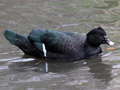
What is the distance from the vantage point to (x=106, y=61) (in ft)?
21.8

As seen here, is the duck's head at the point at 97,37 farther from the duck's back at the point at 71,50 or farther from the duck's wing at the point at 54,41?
the duck's wing at the point at 54,41

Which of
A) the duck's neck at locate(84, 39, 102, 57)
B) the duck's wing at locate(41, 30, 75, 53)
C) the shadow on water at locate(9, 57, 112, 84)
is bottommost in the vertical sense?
the shadow on water at locate(9, 57, 112, 84)

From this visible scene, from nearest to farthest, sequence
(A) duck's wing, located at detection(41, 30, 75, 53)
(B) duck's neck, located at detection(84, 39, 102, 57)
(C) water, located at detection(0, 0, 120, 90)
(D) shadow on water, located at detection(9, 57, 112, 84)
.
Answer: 1. (C) water, located at detection(0, 0, 120, 90)
2. (D) shadow on water, located at detection(9, 57, 112, 84)
3. (A) duck's wing, located at detection(41, 30, 75, 53)
4. (B) duck's neck, located at detection(84, 39, 102, 57)

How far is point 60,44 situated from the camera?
259 inches

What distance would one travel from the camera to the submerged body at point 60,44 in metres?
6.63

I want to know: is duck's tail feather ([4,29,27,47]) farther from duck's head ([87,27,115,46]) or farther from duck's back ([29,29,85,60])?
duck's head ([87,27,115,46])

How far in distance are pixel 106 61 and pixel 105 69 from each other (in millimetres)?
521

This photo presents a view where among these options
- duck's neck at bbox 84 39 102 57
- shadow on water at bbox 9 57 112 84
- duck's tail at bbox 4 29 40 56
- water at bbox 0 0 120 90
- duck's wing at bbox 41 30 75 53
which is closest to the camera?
water at bbox 0 0 120 90

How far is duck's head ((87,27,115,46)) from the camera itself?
6.69 meters

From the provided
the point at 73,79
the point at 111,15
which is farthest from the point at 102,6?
the point at 73,79

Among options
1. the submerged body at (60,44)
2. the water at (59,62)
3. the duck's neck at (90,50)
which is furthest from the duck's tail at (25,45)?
the duck's neck at (90,50)

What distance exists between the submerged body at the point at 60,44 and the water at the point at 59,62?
0.19 m

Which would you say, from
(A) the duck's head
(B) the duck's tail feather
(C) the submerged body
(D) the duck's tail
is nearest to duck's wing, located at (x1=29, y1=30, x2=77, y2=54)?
(C) the submerged body

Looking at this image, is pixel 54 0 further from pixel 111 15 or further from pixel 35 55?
pixel 35 55
